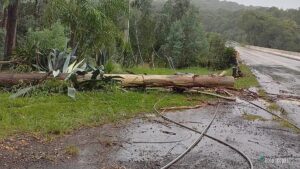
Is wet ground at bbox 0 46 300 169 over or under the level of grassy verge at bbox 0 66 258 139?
under

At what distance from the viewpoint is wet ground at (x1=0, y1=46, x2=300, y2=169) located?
5.88 meters

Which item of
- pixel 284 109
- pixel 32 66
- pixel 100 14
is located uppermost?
pixel 100 14

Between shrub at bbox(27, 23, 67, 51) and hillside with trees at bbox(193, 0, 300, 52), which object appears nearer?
shrub at bbox(27, 23, 67, 51)

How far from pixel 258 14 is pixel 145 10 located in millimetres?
53305

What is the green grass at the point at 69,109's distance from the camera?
7344mm

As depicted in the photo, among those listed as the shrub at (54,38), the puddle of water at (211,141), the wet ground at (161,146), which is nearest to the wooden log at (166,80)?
the puddle of water at (211,141)

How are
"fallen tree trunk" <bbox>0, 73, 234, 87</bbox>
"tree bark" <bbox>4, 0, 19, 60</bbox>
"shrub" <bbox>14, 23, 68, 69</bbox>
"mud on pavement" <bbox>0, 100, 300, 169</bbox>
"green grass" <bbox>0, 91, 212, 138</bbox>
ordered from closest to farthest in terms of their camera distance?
"mud on pavement" <bbox>0, 100, 300, 169</bbox> → "green grass" <bbox>0, 91, 212, 138</bbox> → "fallen tree trunk" <bbox>0, 73, 234, 87</bbox> → "shrub" <bbox>14, 23, 68, 69</bbox> → "tree bark" <bbox>4, 0, 19, 60</bbox>

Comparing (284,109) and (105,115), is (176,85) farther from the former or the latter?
(105,115)

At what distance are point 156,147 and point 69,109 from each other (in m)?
2.64

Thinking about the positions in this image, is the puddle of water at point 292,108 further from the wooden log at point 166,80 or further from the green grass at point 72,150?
the green grass at point 72,150

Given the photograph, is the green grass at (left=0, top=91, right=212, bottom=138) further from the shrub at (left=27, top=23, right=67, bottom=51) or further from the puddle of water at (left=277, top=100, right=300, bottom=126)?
the shrub at (left=27, top=23, right=67, bottom=51)

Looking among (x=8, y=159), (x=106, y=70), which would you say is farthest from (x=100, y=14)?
(x=8, y=159)

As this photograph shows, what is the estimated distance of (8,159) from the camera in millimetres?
5723

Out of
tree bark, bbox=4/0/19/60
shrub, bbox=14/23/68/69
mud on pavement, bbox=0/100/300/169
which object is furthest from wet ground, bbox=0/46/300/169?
tree bark, bbox=4/0/19/60
